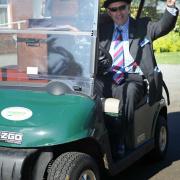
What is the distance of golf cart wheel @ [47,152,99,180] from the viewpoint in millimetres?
3412

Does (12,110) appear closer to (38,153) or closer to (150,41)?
(38,153)

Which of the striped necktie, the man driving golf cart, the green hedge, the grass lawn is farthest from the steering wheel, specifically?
the green hedge

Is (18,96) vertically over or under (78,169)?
over

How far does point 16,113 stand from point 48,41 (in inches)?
28.7

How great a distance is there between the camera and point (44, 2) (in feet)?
13.3

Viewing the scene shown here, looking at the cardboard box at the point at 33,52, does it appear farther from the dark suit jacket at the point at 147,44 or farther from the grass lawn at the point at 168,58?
the grass lawn at the point at 168,58

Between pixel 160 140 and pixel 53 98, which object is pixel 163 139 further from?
pixel 53 98

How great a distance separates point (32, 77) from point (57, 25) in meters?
0.46

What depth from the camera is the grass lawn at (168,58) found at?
1672 centimetres

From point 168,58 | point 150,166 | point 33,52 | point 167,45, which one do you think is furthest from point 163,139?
point 167,45

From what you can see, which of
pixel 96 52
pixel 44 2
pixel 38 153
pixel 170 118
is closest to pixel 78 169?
pixel 38 153

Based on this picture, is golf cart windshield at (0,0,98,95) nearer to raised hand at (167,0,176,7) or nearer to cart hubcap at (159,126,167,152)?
raised hand at (167,0,176,7)

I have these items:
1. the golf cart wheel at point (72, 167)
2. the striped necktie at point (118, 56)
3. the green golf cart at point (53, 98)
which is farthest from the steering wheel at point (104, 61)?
the golf cart wheel at point (72, 167)

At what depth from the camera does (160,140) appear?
5270 mm
